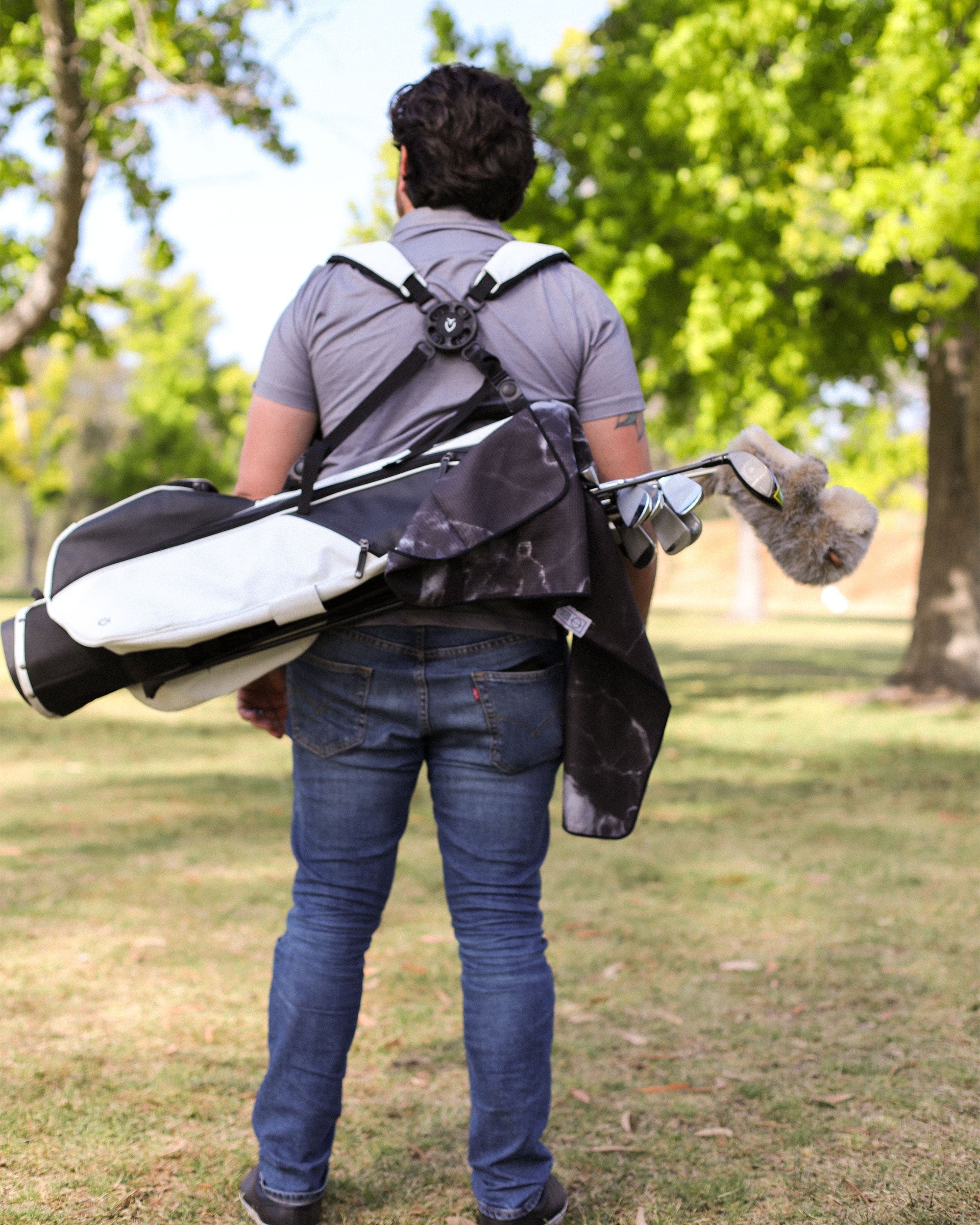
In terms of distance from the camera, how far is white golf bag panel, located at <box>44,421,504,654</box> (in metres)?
2.03

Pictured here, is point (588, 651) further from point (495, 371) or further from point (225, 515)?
point (225, 515)

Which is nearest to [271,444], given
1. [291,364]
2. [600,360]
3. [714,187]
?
[291,364]

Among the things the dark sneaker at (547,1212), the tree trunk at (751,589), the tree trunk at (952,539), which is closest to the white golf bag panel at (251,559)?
the dark sneaker at (547,1212)

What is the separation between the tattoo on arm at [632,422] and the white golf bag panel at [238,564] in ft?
0.85

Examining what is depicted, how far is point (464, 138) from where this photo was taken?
2.18m

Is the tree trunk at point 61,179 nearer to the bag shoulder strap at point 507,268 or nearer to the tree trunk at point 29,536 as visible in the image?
the bag shoulder strap at point 507,268

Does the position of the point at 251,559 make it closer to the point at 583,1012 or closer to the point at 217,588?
the point at 217,588

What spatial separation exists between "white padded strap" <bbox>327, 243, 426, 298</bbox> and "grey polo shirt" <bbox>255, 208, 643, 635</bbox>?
21mm

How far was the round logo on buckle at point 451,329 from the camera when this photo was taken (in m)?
2.08

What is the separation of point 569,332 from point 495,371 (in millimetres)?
162

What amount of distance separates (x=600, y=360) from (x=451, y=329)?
284 millimetres

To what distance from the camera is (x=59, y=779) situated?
23.1 feet

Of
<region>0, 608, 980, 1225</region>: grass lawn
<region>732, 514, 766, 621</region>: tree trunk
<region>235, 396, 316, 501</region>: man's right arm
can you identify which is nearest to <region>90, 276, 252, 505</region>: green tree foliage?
<region>732, 514, 766, 621</region>: tree trunk

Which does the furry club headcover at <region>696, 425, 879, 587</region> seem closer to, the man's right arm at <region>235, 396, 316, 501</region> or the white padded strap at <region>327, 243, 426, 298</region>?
the white padded strap at <region>327, 243, 426, 298</region>
